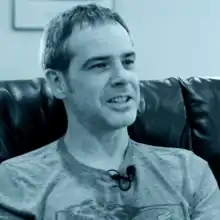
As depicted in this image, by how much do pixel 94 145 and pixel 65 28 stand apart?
289mm

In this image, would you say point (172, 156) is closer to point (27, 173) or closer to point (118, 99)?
point (118, 99)

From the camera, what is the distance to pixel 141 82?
1.73 metres

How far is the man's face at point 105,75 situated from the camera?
1.31m

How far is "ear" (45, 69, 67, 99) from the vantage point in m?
1.37

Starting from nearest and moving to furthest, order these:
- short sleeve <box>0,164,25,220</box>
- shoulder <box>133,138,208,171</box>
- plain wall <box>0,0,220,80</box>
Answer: short sleeve <box>0,164,25,220</box>
shoulder <box>133,138,208,171</box>
plain wall <box>0,0,220,80</box>

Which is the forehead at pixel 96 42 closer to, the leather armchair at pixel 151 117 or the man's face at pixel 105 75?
the man's face at pixel 105 75

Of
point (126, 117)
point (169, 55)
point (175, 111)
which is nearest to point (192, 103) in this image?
point (175, 111)

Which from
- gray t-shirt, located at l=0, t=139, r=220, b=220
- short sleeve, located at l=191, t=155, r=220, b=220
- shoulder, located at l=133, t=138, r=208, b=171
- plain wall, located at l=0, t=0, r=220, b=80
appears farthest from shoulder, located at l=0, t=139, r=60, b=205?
plain wall, located at l=0, t=0, r=220, b=80

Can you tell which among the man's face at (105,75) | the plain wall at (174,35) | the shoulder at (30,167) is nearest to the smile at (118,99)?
the man's face at (105,75)

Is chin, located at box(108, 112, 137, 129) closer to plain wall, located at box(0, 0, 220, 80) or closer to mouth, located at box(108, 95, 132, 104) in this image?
mouth, located at box(108, 95, 132, 104)

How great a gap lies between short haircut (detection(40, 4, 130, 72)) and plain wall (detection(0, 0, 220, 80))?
498mm

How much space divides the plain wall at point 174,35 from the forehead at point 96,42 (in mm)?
555

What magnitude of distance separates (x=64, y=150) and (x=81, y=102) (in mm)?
133

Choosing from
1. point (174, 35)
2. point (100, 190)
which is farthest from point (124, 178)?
point (174, 35)
